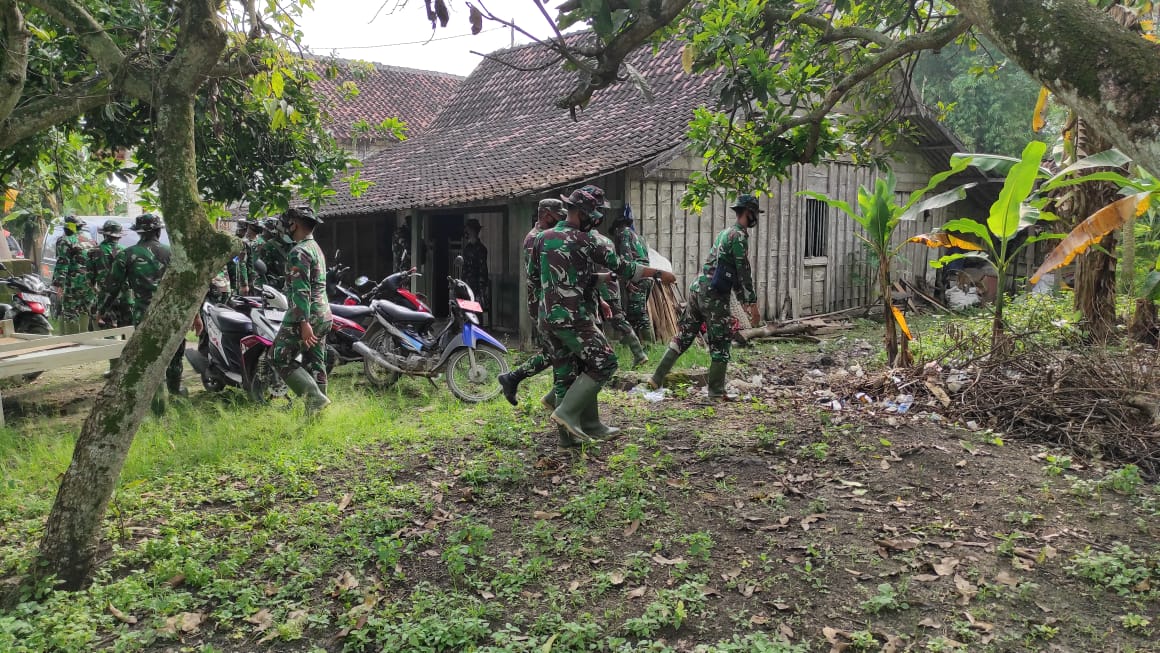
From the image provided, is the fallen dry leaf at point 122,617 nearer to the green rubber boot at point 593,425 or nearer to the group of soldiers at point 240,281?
the group of soldiers at point 240,281

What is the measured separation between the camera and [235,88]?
6.25 m

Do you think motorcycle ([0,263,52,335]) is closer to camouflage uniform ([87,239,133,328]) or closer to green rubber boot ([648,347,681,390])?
camouflage uniform ([87,239,133,328])

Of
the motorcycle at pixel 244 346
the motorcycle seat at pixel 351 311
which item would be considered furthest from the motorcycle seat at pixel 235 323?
the motorcycle seat at pixel 351 311

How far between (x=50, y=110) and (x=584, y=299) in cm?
319

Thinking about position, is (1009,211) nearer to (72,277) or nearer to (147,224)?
(147,224)

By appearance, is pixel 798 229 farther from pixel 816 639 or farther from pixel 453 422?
pixel 816 639

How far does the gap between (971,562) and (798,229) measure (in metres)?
9.75

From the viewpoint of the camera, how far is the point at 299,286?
5.88 meters

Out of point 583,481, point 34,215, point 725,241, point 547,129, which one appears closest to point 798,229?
point 547,129

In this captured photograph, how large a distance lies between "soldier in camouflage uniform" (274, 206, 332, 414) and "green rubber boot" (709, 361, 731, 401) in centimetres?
326

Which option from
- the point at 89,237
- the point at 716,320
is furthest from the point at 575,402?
the point at 89,237

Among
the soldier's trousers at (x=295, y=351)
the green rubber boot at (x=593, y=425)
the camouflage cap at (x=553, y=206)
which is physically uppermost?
the camouflage cap at (x=553, y=206)

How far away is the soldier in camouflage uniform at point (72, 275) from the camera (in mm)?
9805

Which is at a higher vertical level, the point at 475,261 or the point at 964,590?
the point at 475,261
